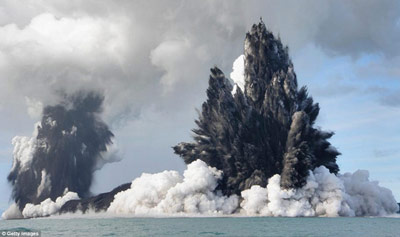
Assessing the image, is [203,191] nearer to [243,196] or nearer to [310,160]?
[243,196]

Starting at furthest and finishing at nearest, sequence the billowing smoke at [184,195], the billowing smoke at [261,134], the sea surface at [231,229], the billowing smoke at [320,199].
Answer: the billowing smoke at [261,134] < the billowing smoke at [184,195] < the billowing smoke at [320,199] < the sea surface at [231,229]

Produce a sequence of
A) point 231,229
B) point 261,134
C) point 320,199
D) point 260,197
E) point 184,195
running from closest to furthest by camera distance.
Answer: point 231,229, point 260,197, point 320,199, point 184,195, point 261,134

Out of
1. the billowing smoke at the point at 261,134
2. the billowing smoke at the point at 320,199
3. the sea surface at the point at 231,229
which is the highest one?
the billowing smoke at the point at 261,134

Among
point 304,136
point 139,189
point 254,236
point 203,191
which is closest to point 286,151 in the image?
point 304,136

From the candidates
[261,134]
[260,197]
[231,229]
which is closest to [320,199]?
[260,197]

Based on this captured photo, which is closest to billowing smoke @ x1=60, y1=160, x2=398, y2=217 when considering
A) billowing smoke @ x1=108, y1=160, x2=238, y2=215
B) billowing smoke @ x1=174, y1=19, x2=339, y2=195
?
billowing smoke @ x1=108, y1=160, x2=238, y2=215

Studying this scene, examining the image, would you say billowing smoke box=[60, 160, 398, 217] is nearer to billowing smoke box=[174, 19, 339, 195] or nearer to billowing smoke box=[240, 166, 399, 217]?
billowing smoke box=[240, 166, 399, 217]

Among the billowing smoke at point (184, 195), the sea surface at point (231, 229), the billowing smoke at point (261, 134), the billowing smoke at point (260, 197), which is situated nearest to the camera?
the sea surface at point (231, 229)

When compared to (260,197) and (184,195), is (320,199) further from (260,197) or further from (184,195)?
(184,195)

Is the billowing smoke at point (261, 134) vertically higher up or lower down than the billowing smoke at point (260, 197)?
higher up

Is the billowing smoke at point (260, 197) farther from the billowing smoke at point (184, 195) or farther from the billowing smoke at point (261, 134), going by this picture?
the billowing smoke at point (261, 134)

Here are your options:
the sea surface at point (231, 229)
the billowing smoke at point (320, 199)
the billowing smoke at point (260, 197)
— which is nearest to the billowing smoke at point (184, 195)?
the billowing smoke at point (260, 197)
